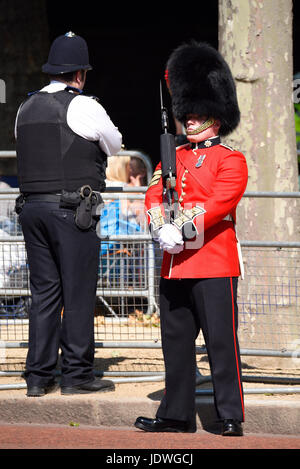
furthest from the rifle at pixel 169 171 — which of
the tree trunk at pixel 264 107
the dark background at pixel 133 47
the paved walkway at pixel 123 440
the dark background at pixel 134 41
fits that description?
the dark background at pixel 133 47

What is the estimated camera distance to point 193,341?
5.33 m

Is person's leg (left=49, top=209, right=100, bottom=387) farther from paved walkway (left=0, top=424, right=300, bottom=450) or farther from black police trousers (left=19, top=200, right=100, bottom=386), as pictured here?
paved walkway (left=0, top=424, right=300, bottom=450)

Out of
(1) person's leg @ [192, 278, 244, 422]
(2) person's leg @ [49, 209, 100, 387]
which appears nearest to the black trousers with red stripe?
(1) person's leg @ [192, 278, 244, 422]

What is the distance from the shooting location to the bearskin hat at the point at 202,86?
209 inches

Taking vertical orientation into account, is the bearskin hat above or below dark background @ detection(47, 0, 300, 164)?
below

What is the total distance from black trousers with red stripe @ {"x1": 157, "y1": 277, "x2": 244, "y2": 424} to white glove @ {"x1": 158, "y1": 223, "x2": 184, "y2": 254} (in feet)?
0.73

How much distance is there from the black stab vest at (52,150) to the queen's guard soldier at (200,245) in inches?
20.3

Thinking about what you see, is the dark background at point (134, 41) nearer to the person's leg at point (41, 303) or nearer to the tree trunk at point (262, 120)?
the tree trunk at point (262, 120)

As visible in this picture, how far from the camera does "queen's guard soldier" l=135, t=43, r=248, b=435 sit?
17.0ft

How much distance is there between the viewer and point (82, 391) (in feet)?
A: 19.0

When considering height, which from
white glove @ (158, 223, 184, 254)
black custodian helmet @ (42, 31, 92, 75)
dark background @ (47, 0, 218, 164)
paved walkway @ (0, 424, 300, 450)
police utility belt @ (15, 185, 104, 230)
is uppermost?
dark background @ (47, 0, 218, 164)

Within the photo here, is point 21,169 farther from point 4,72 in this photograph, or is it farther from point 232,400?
point 4,72
